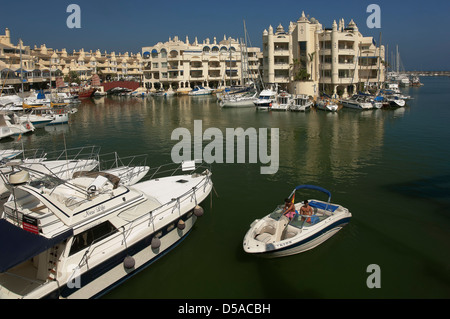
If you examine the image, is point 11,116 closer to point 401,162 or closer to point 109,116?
point 109,116

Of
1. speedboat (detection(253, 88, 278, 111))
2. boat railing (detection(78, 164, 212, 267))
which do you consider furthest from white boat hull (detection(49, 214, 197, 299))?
speedboat (detection(253, 88, 278, 111))

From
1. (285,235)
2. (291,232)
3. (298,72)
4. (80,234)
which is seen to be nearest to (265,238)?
(285,235)

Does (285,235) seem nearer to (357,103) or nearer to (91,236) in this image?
(91,236)

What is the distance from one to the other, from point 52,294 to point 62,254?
3.70 feet

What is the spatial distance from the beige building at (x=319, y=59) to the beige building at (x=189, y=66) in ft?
69.8

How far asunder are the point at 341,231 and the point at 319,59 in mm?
55437

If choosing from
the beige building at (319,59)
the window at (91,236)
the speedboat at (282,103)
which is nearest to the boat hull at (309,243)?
the window at (91,236)

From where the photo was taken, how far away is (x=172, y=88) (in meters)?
95.8

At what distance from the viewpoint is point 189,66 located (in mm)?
92938

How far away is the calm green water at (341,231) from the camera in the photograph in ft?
36.2

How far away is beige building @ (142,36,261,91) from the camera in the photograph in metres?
91.6

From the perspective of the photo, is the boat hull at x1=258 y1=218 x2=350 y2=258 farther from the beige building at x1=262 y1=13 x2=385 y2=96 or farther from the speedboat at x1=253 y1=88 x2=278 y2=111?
the beige building at x1=262 y1=13 x2=385 y2=96

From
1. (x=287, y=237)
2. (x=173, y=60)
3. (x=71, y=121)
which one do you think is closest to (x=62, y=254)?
(x=287, y=237)

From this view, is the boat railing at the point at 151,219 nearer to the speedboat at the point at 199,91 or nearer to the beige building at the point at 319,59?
the beige building at the point at 319,59
